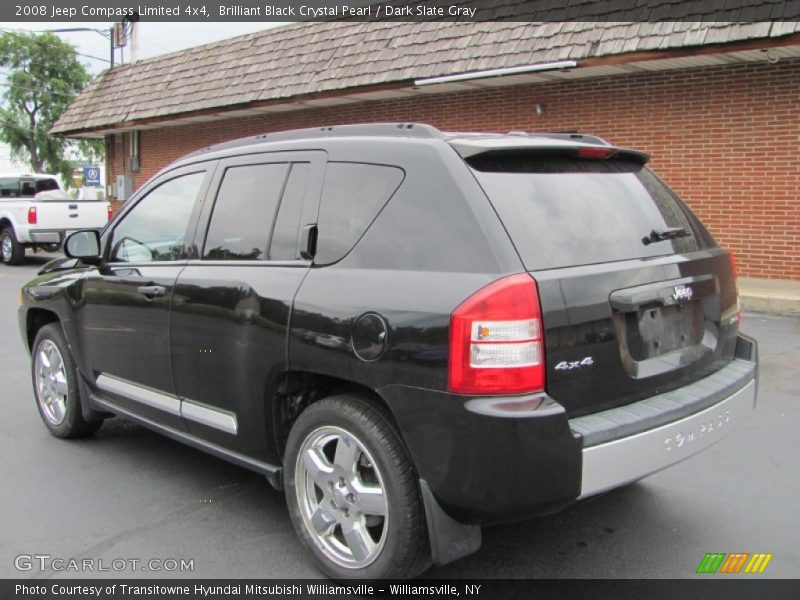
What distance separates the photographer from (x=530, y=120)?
41.2 ft

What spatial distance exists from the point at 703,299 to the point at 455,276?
1.27m

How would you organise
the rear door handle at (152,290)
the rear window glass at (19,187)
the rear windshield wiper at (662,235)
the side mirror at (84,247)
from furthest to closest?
1. the rear window glass at (19,187)
2. the side mirror at (84,247)
3. the rear door handle at (152,290)
4. the rear windshield wiper at (662,235)

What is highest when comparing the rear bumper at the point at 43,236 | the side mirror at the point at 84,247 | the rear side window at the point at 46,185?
the rear side window at the point at 46,185

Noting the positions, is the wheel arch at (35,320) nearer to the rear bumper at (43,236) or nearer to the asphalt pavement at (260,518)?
the asphalt pavement at (260,518)

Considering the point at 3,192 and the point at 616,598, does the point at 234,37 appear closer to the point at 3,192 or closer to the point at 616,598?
the point at 3,192

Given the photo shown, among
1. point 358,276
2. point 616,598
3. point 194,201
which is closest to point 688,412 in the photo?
point 616,598

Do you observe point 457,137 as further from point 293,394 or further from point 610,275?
point 293,394

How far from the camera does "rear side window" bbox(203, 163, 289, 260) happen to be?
3.50m

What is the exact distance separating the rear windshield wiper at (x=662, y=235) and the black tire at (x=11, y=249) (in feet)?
56.3

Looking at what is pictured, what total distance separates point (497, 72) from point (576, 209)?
8800 millimetres

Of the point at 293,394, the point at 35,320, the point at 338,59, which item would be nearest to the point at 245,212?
the point at 293,394

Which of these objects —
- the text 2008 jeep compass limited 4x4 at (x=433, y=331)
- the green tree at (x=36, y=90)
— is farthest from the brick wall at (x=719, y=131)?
the green tree at (x=36, y=90)

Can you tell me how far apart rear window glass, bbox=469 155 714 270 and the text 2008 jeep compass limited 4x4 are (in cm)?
1

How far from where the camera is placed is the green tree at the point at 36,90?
36.5 metres
